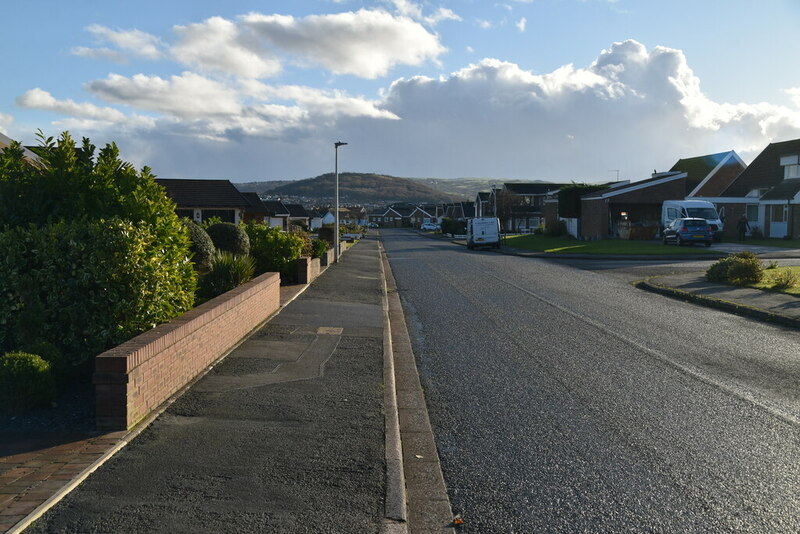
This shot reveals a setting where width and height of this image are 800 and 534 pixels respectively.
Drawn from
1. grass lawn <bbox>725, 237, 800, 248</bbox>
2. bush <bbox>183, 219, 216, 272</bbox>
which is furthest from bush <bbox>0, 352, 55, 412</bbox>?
grass lawn <bbox>725, 237, 800, 248</bbox>

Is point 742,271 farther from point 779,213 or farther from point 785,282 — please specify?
point 779,213

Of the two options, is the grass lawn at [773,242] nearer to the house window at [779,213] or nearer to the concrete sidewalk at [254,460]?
the house window at [779,213]

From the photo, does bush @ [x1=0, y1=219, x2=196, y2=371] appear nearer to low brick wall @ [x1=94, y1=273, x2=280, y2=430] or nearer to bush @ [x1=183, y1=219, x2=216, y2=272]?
low brick wall @ [x1=94, y1=273, x2=280, y2=430]

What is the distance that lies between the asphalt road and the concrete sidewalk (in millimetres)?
725

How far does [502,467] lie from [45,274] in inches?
193

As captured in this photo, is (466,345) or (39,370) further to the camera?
(466,345)

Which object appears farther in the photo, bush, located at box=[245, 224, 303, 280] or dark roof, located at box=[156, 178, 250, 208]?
dark roof, located at box=[156, 178, 250, 208]

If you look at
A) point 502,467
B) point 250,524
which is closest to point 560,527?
point 502,467

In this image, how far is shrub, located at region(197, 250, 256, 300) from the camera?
14430mm

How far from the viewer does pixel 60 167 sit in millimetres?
9164

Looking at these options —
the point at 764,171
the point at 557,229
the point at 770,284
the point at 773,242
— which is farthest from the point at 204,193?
the point at 764,171

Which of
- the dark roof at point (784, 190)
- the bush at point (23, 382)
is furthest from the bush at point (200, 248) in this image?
the dark roof at point (784, 190)

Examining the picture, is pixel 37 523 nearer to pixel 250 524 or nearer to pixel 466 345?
pixel 250 524

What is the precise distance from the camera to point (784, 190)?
4816 cm
